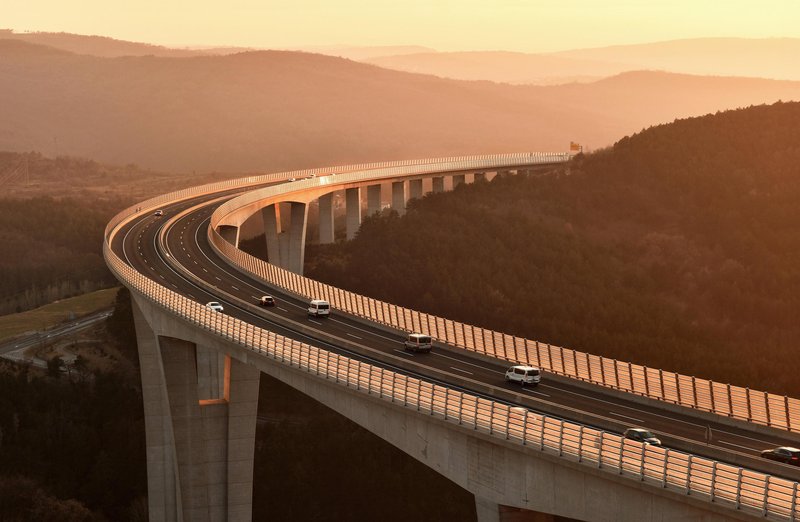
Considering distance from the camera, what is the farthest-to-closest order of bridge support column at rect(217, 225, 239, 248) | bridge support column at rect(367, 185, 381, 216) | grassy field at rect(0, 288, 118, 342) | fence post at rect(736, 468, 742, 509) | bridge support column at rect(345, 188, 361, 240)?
bridge support column at rect(367, 185, 381, 216), bridge support column at rect(345, 188, 361, 240), grassy field at rect(0, 288, 118, 342), bridge support column at rect(217, 225, 239, 248), fence post at rect(736, 468, 742, 509)

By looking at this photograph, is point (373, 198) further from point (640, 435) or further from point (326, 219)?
point (640, 435)

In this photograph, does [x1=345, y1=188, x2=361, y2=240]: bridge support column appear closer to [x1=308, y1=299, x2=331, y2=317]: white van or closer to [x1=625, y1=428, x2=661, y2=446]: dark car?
[x1=308, y1=299, x2=331, y2=317]: white van

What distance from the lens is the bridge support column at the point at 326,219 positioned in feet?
410

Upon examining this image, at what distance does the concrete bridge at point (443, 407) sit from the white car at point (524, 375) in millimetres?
1041

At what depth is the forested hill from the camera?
93000mm

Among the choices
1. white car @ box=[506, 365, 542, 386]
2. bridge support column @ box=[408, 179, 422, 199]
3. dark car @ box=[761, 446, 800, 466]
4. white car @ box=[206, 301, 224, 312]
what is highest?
dark car @ box=[761, 446, 800, 466]

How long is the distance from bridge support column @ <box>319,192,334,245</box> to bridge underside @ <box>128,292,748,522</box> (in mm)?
51882

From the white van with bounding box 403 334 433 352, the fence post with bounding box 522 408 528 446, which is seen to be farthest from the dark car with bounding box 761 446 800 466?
the white van with bounding box 403 334 433 352

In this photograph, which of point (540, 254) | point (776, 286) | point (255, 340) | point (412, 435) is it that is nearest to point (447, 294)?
point (540, 254)

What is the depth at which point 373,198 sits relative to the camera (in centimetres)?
13675

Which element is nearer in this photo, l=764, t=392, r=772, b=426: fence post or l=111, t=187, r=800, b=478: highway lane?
l=111, t=187, r=800, b=478: highway lane

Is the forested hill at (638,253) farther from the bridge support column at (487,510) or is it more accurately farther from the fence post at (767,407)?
the bridge support column at (487,510)

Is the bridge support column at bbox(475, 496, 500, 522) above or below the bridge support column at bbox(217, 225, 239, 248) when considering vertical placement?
above

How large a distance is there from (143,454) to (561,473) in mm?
56934
